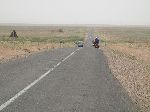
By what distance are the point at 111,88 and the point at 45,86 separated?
2574mm

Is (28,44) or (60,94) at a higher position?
(60,94)

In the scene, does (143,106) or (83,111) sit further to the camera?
(143,106)

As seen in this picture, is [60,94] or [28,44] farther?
[28,44]

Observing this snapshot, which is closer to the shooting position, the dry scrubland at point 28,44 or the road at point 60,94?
the road at point 60,94

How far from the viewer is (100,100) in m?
10.8

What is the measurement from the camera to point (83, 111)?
911 centimetres

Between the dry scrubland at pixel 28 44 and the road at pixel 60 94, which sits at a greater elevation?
the road at pixel 60 94

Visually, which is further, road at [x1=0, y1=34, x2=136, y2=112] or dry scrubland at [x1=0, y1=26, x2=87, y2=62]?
dry scrubland at [x1=0, y1=26, x2=87, y2=62]

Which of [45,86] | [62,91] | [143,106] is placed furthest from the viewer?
[45,86]

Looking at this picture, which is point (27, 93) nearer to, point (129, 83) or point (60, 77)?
point (60, 77)

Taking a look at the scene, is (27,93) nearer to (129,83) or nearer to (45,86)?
(45,86)

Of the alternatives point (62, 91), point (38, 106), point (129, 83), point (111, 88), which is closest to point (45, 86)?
point (62, 91)

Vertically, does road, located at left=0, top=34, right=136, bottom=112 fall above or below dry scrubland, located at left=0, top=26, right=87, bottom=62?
above

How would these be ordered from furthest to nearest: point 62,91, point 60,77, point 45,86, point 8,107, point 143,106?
point 60,77
point 45,86
point 62,91
point 143,106
point 8,107
